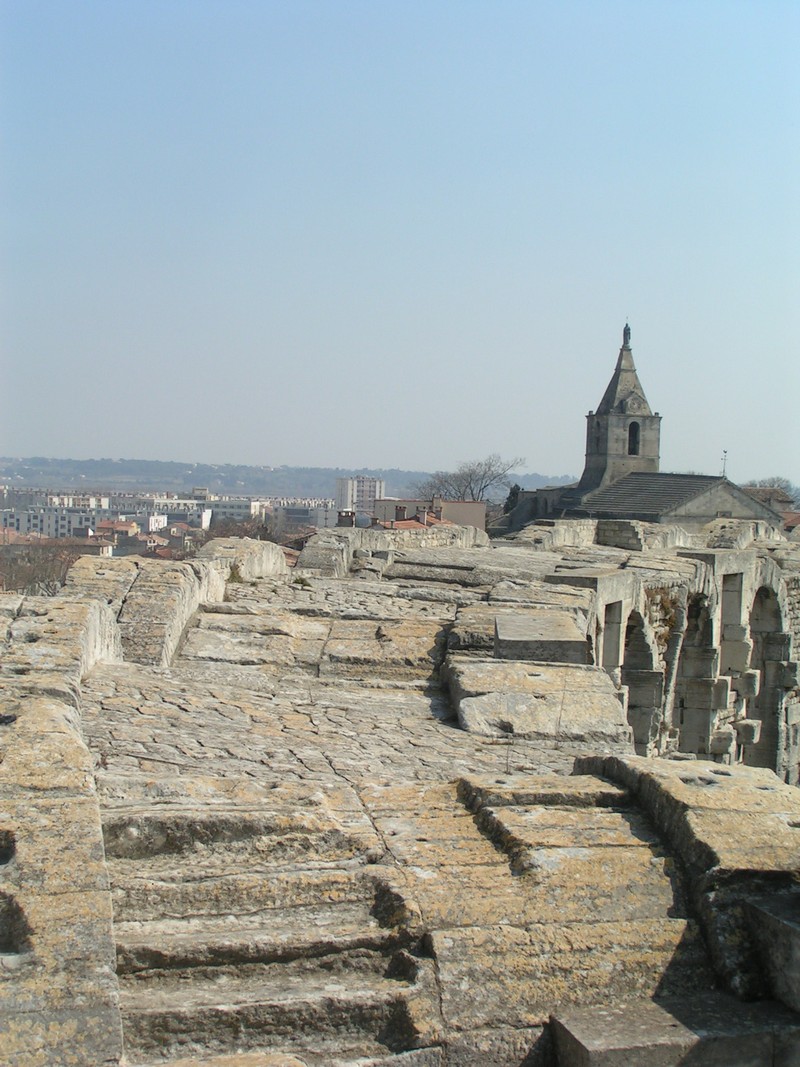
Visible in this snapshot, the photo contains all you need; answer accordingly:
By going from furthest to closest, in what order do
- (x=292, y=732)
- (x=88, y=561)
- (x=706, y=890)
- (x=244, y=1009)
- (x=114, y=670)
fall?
(x=88, y=561) < (x=114, y=670) < (x=292, y=732) < (x=706, y=890) < (x=244, y=1009)

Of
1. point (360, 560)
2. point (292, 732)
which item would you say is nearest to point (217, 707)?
point (292, 732)

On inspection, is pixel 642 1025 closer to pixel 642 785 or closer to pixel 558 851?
pixel 558 851

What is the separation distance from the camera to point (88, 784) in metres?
3.76

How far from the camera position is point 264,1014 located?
3029 millimetres

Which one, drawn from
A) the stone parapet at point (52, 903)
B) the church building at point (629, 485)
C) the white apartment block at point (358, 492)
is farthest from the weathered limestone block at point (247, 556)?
the white apartment block at point (358, 492)

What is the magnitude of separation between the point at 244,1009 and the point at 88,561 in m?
5.10

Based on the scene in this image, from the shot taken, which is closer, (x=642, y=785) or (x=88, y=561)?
(x=642, y=785)

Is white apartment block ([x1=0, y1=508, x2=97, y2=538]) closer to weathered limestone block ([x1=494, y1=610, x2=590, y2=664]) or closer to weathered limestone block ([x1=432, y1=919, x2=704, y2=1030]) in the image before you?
weathered limestone block ([x1=494, y1=610, x2=590, y2=664])

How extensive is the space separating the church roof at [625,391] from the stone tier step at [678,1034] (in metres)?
69.0

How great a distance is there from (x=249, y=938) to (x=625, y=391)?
233ft

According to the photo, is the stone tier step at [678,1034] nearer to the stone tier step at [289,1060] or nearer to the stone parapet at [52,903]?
the stone tier step at [289,1060]

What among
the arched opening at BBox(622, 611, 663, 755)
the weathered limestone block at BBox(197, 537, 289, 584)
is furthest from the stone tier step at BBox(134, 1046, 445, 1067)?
the arched opening at BBox(622, 611, 663, 755)

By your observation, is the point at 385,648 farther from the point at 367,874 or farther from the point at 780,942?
the point at 780,942

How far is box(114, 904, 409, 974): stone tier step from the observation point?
3154 millimetres
